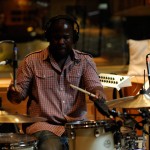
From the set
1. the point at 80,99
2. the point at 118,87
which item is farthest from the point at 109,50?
the point at 80,99

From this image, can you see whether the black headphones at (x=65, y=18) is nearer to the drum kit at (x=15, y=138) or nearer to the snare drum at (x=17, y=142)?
the drum kit at (x=15, y=138)

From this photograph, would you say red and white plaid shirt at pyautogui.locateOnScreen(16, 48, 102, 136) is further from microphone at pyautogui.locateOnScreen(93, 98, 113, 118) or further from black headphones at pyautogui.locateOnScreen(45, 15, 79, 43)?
microphone at pyautogui.locateOnScreen(93, 98, 113, 118)

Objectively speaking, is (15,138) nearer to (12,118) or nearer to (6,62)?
(12,118)

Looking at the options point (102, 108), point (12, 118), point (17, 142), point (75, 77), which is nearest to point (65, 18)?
point (75, 77)

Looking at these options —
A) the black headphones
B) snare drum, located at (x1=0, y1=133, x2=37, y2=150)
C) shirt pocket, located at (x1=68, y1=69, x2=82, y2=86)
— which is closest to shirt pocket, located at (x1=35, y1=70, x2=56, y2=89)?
shirt pocket, located at (x1=68, y1=69, x2=82, y2=86)

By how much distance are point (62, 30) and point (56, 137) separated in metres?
0.64

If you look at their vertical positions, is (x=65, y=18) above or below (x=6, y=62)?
above

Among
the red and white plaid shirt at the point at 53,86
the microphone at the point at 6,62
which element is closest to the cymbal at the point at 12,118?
the red and white plaid shirt at the point at 53,86

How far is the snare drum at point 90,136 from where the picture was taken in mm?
2314

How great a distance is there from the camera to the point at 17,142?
2.23 meters

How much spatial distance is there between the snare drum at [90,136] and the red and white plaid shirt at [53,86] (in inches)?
14.1

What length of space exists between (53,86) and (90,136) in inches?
21.5

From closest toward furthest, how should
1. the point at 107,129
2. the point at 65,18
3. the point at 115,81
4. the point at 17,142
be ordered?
the point at 17,142 < the point at 107,129 < the point at 65,18 < the point at 115,81

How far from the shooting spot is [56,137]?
2.56m
